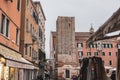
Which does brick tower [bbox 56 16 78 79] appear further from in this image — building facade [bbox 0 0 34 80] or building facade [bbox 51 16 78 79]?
building facade [bbox 0 0 34 80]

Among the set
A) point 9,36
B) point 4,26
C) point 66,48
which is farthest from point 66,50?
point 4,26

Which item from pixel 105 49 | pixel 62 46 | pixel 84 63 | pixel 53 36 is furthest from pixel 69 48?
pixel 84 63

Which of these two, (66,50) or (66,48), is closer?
(66,50)

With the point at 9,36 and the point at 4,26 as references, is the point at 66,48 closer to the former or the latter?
the point at 9,36

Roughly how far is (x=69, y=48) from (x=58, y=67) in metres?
5.30

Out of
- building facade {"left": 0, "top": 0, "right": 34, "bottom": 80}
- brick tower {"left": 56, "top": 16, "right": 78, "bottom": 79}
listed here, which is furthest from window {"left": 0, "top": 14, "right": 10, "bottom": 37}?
brick tower {"left": 56, "top": 16, "right": 78, "bottom": 79}

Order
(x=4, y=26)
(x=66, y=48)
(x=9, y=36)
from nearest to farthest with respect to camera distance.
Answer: (x=4, y=26) < (x=9, y=36) < (x=66, y=48)

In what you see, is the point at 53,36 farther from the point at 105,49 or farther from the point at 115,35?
the point at 115,35

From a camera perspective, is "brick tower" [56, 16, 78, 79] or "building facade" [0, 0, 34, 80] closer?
"building facade" [0, 0, 34, 80]

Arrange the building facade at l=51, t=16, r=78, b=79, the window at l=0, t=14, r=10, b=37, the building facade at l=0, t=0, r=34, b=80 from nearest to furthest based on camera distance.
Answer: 1. the building facade at l=0, t=0, r=34, b=80
2. the window at l=0, t=14, r=10, b=37
3. the building facade at l=51, t=16, r=78, b=79

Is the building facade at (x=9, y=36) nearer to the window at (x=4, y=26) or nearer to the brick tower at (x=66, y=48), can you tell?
the window at (x=4, y=26)

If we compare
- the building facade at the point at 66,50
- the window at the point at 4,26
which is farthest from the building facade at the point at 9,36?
the building facade at the point at 66,50

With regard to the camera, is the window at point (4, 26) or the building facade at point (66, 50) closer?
the window at point (4, 26)

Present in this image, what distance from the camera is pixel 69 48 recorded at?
6328 centimetres
